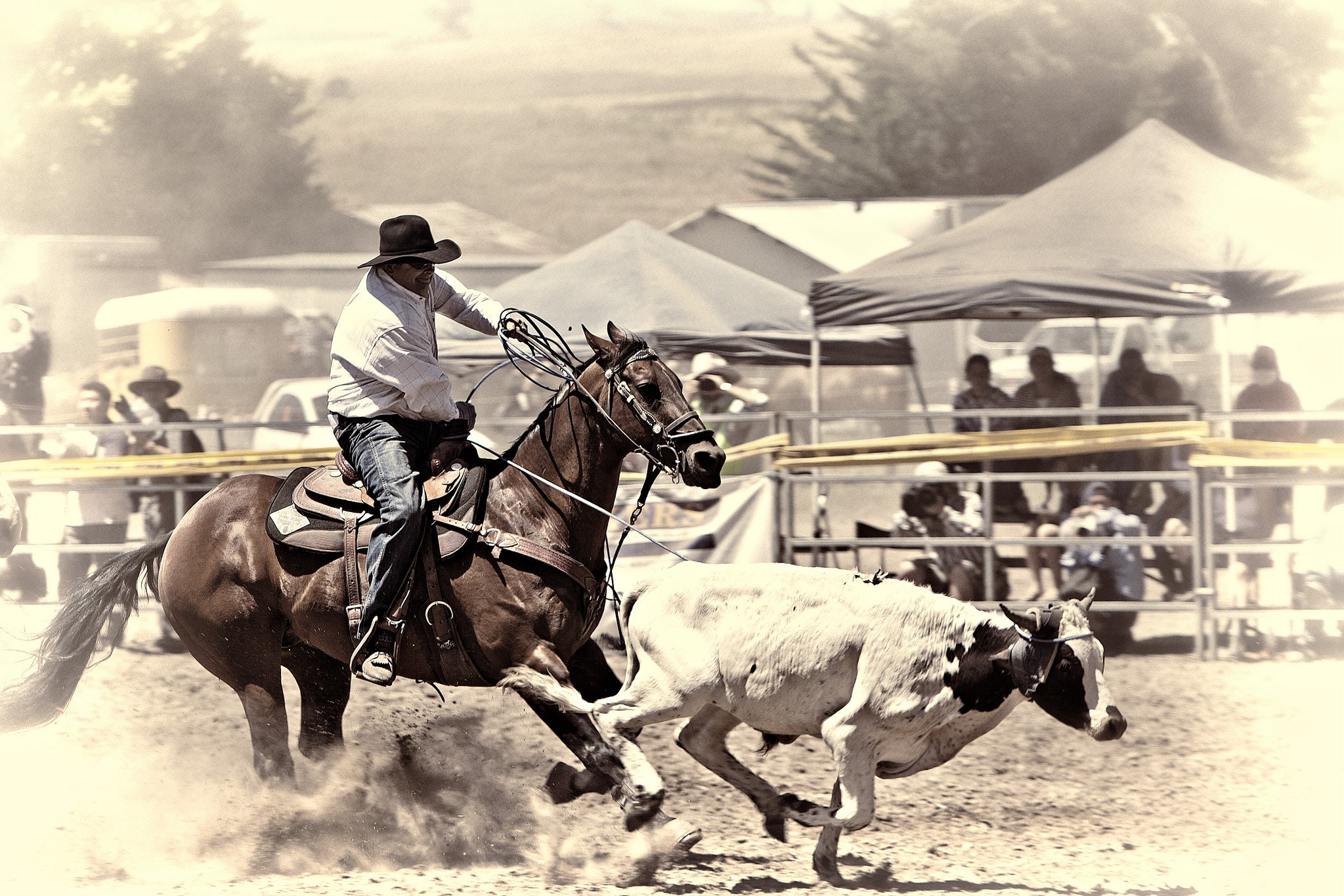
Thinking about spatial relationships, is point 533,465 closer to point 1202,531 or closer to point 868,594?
point 868,594

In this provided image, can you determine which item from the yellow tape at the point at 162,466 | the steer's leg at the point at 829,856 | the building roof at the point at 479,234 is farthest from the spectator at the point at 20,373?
the building roof at the point at 479,234

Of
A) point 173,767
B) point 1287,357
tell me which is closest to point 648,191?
point 1287,357

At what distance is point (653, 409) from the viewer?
5.48 meters

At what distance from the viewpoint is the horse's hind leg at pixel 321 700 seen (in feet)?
20.8

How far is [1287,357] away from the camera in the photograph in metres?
18.0

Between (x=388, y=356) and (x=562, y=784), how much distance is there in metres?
1.65

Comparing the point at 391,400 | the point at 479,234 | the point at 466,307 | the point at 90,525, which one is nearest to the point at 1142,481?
the point at 466,307

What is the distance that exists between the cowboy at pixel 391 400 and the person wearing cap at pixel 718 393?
203 inches

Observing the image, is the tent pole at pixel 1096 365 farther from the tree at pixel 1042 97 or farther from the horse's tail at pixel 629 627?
the tree at pixel 1042 97

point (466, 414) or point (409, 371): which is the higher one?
point (409, 371)

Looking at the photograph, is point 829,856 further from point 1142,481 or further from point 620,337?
point 1142,481

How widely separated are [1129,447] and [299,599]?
583cm

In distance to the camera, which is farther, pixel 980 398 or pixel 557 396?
pixel 980 398

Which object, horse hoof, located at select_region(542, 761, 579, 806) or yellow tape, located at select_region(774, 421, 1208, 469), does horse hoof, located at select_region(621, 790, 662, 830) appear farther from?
yellow tape, located at select_region(774, 421, 1208, 469)
